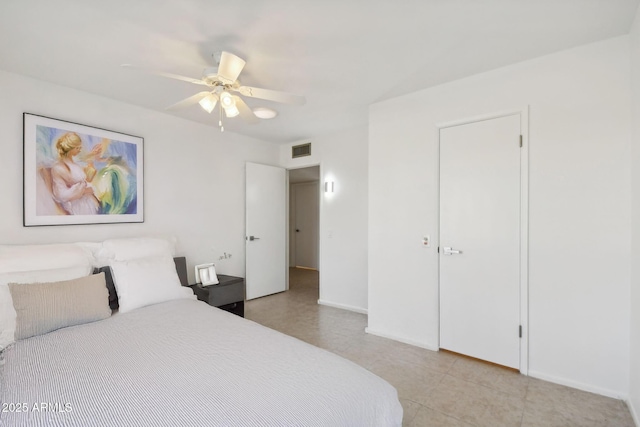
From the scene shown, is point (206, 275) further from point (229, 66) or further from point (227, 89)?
point (229, 66)

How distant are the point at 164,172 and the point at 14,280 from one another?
1784 millimetres

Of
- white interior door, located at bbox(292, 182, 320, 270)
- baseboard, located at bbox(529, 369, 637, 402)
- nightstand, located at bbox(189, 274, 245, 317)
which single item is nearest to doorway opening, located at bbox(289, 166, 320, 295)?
white interior door, located at bbox(292, 182, 320, 270)

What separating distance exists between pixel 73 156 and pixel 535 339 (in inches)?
167

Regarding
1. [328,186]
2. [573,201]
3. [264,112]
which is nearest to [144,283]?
[264,112]

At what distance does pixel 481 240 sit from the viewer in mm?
2525

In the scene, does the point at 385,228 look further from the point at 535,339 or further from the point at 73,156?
the point at 73,156

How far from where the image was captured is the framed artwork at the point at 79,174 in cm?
250

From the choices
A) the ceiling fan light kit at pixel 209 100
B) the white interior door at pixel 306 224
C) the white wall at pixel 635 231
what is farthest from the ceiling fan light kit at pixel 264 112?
the white interior door at pixel 306 224

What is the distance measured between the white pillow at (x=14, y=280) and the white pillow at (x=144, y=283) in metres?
0.24

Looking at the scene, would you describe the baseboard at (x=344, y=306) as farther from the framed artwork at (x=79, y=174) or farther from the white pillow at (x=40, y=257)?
the white pillow at (x=40, y=257)

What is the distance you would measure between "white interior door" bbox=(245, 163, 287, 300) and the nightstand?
87cm

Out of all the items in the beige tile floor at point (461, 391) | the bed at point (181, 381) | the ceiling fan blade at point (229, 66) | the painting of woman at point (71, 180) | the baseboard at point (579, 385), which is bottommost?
the beige tile floor at point (461, 391)

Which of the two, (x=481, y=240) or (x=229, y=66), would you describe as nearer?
(x=229, y=66)

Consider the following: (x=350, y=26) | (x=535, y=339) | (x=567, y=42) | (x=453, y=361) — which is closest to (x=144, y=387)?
(x=350, y=26)
